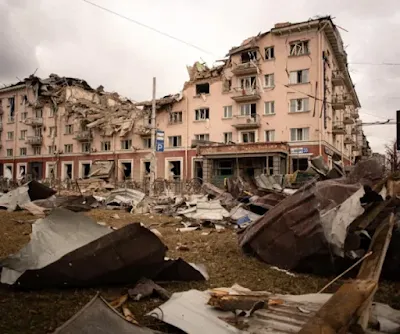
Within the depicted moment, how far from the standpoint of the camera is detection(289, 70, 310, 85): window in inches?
1176

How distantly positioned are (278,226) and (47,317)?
9.86 ft

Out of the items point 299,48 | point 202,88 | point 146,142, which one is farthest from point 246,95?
point 146,142

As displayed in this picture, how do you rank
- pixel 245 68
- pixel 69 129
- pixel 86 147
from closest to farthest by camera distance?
pixel 245 68 → pixel 86 147 → pixel 69 129

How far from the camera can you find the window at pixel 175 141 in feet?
117

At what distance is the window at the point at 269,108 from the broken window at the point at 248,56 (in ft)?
15.0

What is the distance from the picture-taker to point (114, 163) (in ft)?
128

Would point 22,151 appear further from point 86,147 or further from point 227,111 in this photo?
point 227,111

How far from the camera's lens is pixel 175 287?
3695mm

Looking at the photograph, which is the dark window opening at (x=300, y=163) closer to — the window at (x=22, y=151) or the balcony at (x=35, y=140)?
the balcony at (x=35, y=140)

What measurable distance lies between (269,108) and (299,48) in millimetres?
5882

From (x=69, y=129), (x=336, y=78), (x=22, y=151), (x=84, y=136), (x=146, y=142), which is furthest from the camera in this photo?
(x=22, y=151)

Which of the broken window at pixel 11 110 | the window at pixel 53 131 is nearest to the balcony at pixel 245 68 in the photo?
the window at pixel 53 131

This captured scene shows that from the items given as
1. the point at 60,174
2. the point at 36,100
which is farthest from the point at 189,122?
the point at 36,100

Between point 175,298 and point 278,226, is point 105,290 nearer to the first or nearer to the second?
point 175,298
